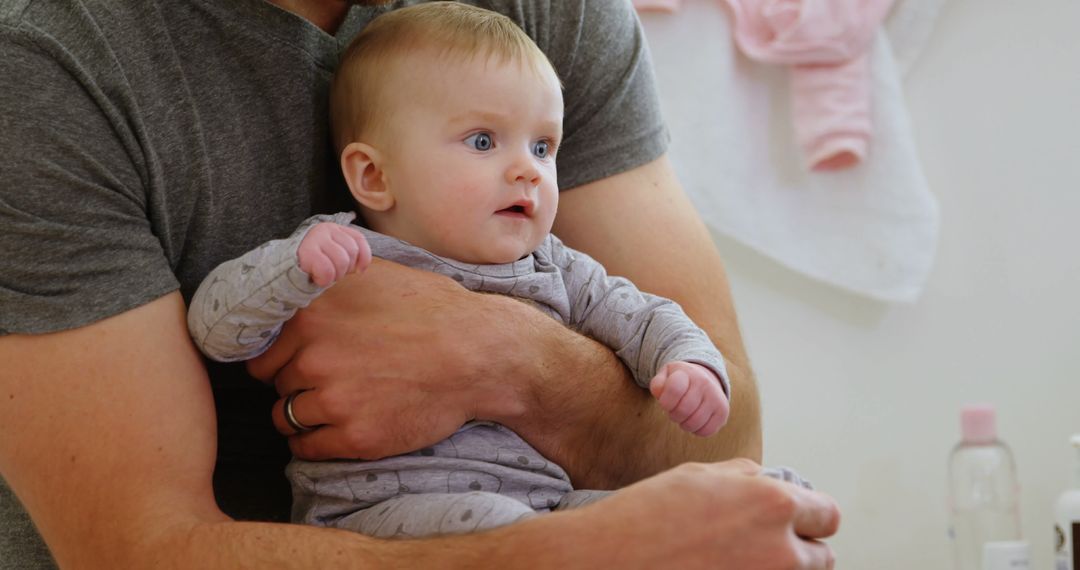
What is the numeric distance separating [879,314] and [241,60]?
4.00ft

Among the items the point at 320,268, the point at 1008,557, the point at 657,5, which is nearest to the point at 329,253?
the point at 320,268

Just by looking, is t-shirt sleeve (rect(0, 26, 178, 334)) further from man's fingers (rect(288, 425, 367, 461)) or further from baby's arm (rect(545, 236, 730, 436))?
baby's arm (rect(545, 236, 730, 436))

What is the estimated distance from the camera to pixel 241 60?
1135 mm

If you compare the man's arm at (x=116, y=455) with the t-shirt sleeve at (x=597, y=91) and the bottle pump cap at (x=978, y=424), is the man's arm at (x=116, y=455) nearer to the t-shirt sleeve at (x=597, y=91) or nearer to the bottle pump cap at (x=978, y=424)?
the t-shirt sleeve at (x=597, y=91)

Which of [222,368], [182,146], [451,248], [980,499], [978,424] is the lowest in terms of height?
[980,499]

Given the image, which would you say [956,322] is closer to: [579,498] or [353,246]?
[579,498]

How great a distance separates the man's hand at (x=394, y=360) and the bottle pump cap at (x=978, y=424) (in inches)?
40.4

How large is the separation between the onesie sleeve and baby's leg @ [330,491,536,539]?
7.8 inches

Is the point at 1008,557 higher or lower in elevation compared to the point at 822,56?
lower

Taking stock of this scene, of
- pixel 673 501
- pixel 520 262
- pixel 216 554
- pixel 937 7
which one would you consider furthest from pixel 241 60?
pixel 937 7

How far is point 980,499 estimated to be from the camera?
197cm

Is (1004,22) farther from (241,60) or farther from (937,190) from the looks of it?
(241,60)

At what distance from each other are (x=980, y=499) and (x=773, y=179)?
61 cm

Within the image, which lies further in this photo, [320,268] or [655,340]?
[655,340]
